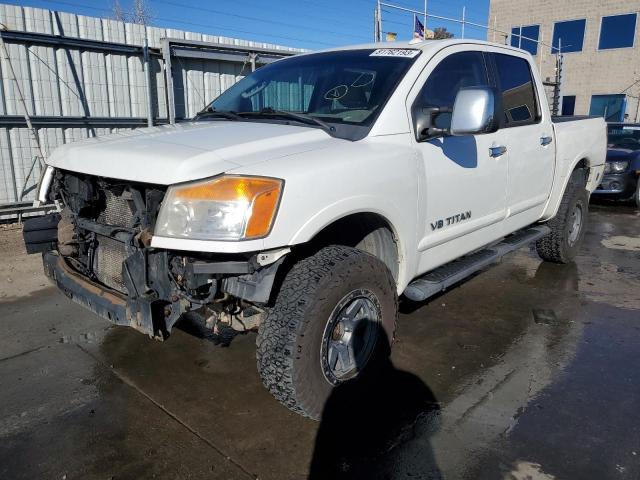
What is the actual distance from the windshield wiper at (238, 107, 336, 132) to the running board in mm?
1165

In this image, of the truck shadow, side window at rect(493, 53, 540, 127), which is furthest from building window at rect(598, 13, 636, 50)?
the truck shadow

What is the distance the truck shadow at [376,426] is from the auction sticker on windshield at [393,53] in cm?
178

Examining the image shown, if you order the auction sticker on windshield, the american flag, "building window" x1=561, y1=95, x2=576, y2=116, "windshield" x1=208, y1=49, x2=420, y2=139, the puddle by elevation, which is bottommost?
the puddle

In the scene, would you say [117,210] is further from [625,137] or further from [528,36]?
[528,36]

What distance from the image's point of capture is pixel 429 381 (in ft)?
10.5

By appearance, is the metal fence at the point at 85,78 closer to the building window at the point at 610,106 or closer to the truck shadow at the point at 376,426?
the truck shadow at the point at 376,426

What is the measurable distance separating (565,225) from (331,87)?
10.5 feet

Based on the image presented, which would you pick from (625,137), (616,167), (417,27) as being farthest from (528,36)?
(616,167)

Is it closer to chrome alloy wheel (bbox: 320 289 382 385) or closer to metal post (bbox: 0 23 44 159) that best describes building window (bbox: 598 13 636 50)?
metal post (bbox: 0 23 44 159)

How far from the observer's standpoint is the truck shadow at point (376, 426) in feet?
7.93

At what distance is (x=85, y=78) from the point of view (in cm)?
765

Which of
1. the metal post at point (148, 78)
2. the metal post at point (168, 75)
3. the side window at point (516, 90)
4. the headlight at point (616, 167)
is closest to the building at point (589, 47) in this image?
the headlight at point (616, 167)

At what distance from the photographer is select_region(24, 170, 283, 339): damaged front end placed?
237cm

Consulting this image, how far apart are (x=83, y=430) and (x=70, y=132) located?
608cm
